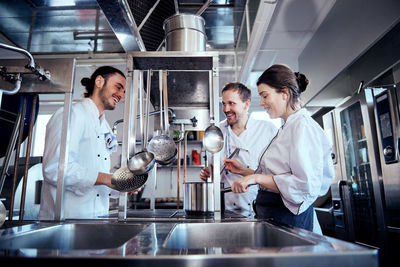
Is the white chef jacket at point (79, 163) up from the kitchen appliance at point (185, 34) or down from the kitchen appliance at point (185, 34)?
down

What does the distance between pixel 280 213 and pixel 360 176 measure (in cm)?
129

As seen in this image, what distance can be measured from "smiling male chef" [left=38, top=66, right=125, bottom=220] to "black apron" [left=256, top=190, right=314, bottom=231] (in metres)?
0.70

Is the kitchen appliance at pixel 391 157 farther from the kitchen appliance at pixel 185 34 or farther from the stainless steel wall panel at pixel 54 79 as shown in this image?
the stainless steel wall panel at pixel 54 79

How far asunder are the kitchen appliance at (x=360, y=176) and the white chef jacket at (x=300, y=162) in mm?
868

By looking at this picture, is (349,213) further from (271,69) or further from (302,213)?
(271,69)

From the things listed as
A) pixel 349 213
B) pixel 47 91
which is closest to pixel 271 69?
pixel 47 91

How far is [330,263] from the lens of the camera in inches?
17.4

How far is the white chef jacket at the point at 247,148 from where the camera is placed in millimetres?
1741

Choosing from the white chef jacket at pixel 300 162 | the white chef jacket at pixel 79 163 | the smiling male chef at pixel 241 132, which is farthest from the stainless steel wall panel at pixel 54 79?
the smiling male chef at pixel 241 132

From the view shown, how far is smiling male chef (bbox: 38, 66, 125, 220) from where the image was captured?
1229 mm

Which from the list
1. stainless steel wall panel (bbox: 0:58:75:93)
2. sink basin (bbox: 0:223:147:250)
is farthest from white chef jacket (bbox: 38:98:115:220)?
sink basin (bbox: 0:223:147:250)

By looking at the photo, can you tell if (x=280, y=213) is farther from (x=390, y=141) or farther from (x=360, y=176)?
(x=360, y=176)

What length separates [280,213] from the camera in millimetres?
1137

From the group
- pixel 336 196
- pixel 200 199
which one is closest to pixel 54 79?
pixel 200 199
